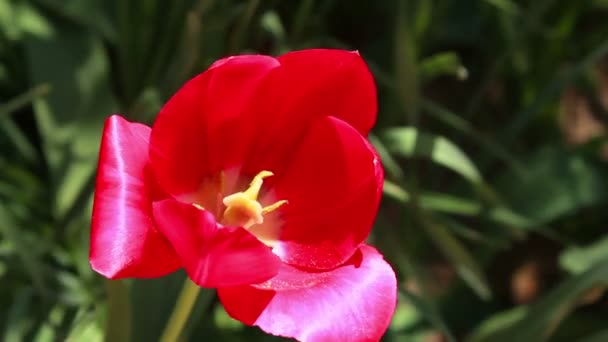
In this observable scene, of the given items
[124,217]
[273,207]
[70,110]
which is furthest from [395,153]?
[124,217]

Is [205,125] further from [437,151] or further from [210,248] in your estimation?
[437,151]

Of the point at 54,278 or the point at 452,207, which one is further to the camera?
the point at 452,207

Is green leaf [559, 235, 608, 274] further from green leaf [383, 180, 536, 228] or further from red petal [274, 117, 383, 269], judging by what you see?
red petal [274, 117, 383, 269]

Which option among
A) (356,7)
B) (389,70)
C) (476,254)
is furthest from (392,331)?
(356,7)

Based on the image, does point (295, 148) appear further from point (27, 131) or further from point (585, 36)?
point (585, 36)

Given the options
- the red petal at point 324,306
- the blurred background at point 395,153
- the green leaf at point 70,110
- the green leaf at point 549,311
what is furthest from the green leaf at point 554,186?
the red petal at point 324,306
